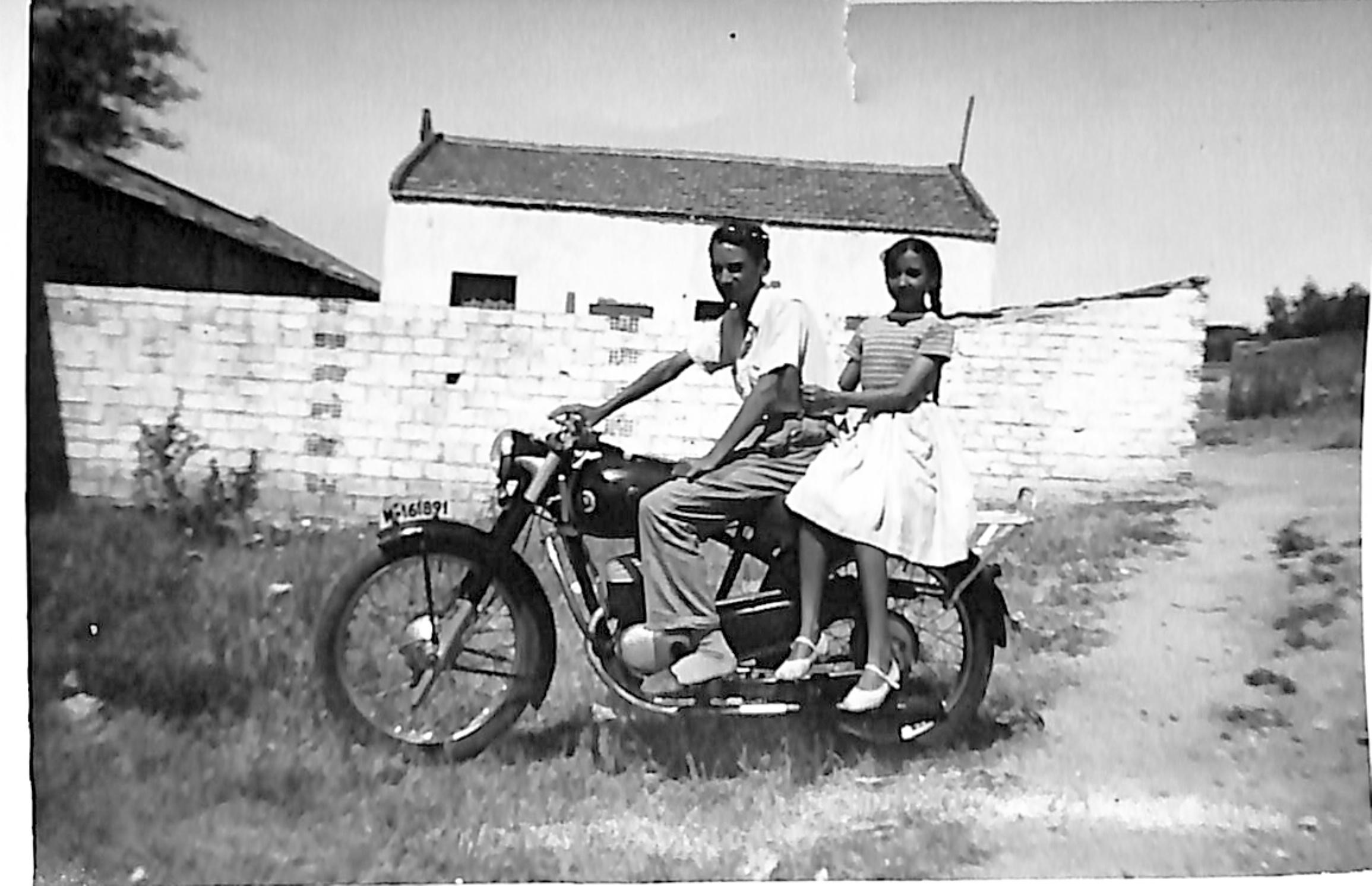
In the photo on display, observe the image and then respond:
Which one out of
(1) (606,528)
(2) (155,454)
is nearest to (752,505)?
(1) (606,528)

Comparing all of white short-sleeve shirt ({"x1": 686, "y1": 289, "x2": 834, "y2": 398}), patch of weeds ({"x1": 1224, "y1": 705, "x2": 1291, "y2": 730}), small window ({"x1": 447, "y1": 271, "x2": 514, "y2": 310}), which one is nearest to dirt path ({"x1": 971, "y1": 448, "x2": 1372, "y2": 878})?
patch of weeds ({"x1": 1224, "y1": 705, "x2": 1291, "y2": 730})

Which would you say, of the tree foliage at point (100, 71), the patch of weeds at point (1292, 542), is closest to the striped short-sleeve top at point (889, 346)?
the patch of weeds at point (1292, 542)

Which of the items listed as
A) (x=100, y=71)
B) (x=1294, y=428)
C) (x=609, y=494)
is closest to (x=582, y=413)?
(x=609, y=494)

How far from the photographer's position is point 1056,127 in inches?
79.2

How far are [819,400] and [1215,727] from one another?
2.46ft

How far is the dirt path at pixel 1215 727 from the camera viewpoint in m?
2.00

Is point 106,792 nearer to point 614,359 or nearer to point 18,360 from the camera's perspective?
point 18,360

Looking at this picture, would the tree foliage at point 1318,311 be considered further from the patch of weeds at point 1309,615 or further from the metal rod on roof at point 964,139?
the metal rod on roof at point 964,139

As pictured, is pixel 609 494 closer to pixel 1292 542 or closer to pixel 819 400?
pixel 819 400

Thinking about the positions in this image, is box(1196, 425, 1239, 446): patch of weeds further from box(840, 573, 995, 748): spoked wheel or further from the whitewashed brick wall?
box(840, 573, 995, 748): spoked wheel

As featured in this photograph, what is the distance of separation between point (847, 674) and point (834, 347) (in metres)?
0.46

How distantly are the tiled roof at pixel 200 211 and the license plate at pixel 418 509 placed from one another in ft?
1.01

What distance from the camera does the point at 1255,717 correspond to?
6.68ft

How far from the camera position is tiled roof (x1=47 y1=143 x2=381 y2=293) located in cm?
191
